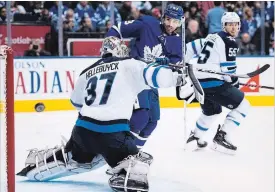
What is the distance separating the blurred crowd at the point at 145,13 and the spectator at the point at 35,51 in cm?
10

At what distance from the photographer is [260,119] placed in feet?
21.8

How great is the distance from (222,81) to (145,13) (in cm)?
330

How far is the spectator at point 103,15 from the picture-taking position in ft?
25.2

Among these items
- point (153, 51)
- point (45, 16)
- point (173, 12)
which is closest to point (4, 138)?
point (153, 51)

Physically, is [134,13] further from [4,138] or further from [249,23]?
[4,138]

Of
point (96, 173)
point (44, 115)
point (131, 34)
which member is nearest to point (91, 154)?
point (96, 173)

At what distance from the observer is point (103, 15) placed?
25.4 ft

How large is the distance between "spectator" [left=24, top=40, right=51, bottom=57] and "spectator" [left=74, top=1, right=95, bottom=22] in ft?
2.12

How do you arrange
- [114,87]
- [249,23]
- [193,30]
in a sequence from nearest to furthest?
[114,87]
[193,30]
[249,23]

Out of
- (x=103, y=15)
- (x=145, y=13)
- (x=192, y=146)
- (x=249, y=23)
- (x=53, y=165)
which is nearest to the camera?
(x=53, y=165)

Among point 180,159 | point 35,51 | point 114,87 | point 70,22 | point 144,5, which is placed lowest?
point 180,159

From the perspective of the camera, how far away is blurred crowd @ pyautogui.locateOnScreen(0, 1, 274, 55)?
7.43m

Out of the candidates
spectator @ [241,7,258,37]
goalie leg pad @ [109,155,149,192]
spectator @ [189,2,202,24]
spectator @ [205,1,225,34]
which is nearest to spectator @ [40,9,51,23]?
spectator @ [189,2,202,24]

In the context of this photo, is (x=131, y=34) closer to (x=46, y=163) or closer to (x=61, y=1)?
(x=46, y=163)
